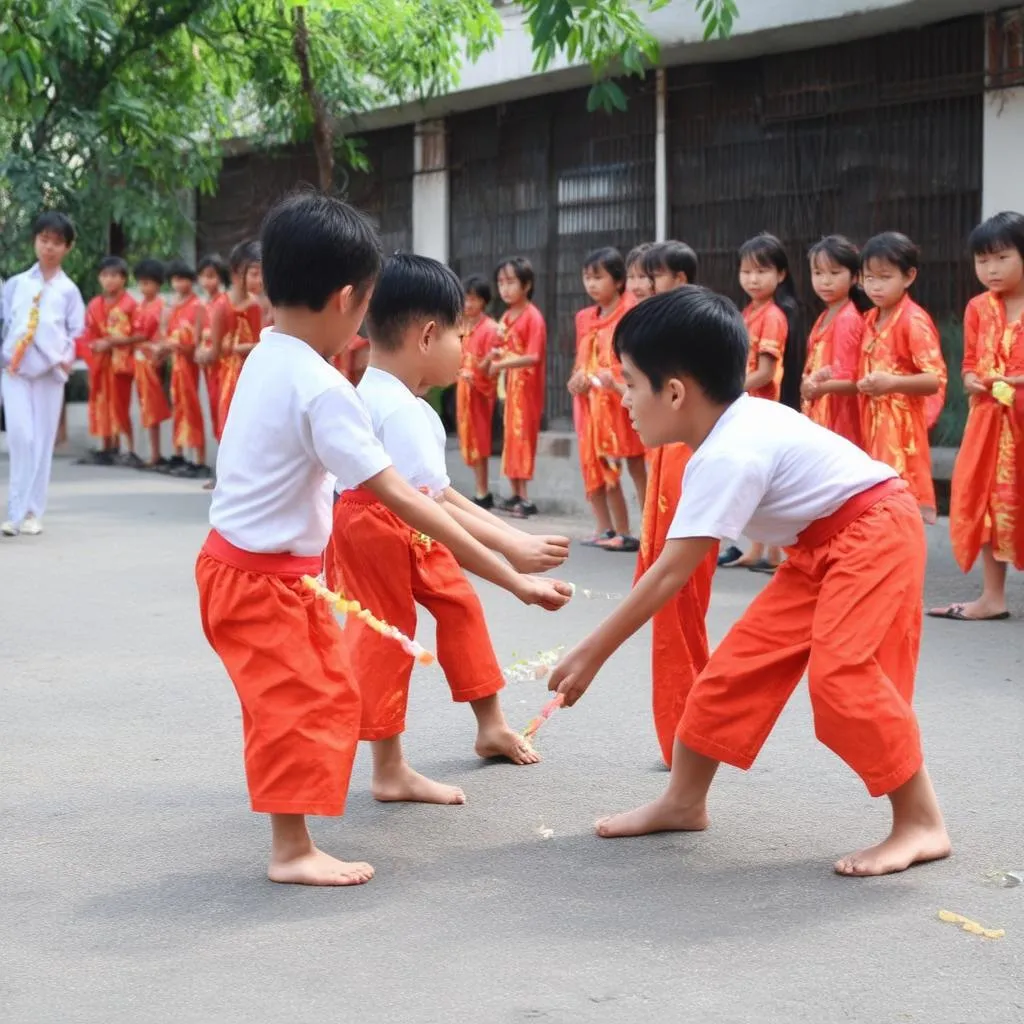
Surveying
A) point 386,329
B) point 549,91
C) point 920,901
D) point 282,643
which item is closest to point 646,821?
point 920,901

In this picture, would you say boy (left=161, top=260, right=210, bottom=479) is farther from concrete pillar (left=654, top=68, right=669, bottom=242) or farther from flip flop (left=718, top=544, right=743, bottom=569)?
flip flop (left=718, top=544, right=743, bottom=569)

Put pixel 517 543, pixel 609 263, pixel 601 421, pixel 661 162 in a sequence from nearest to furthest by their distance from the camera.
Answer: pixel 517 543 → pixel 609 263 → pixel 601 421 → pixel 661 162

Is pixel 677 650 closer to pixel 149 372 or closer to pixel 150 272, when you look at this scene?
pixel 149 372

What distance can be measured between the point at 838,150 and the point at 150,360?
22.0 feet

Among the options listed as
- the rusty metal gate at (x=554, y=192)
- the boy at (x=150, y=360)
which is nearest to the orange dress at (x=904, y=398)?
the rusty metal gate at (x=554, y=192)

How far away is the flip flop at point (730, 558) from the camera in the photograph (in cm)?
870

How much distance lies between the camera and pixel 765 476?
356cm

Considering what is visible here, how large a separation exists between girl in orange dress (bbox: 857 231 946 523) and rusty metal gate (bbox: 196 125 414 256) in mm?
7662

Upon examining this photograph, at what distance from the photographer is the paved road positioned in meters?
2.99

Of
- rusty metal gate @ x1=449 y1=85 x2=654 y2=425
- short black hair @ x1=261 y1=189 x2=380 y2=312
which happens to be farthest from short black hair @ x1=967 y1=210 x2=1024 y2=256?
rusty metal gate @ x1=449 y1=85 x2=654 y2=425

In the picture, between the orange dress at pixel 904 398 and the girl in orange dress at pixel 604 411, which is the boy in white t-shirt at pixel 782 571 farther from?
the girl in orange dress at pixel 604 411

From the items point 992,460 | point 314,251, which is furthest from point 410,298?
point 992,460

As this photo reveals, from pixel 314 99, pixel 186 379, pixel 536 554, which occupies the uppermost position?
pixel 314 99

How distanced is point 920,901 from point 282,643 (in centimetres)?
145
